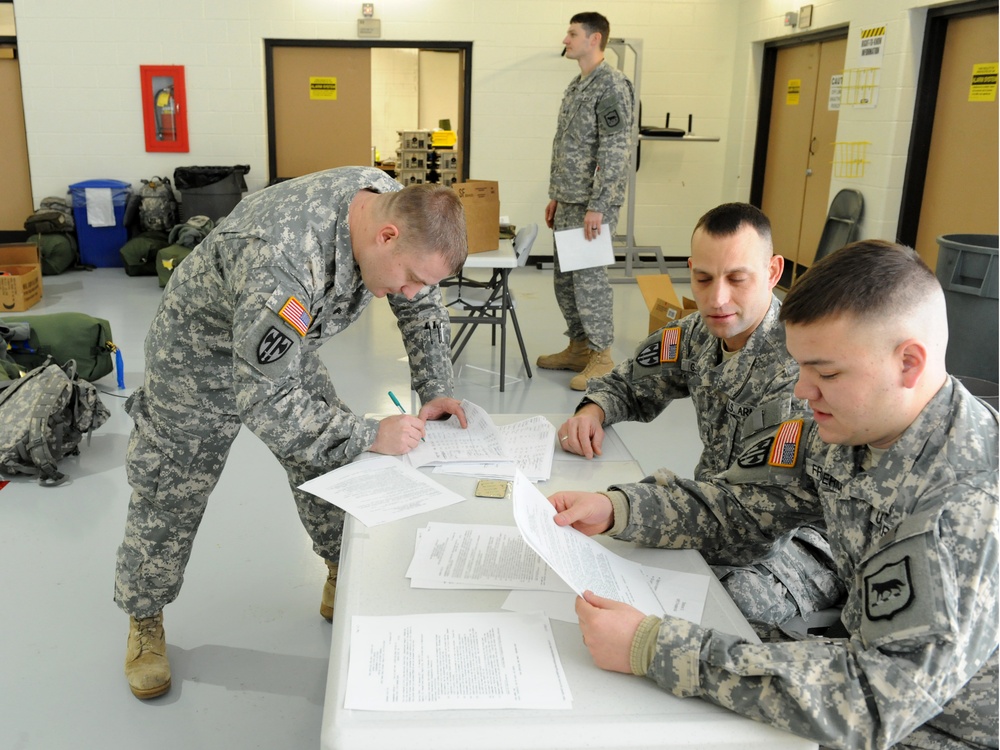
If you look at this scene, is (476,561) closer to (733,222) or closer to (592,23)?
(733,222)

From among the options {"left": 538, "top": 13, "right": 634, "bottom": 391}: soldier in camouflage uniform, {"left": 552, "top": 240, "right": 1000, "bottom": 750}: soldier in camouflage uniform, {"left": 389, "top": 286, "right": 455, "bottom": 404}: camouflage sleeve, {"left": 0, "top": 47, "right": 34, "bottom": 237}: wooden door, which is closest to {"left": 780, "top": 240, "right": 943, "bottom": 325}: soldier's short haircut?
{"left": 552, "top": 240, "right": 1000, "bottom": 750}: soldier in camouflage uniform

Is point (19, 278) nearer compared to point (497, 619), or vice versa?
point (497, 619)

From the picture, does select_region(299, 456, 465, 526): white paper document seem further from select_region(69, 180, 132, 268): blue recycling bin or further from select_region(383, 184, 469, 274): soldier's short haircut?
select_region(69, 180, 132, 268): blue recycling bin

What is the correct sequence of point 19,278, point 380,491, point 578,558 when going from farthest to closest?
point 19,278
point 380,491
point 578,558

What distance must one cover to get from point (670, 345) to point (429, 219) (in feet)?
2.28

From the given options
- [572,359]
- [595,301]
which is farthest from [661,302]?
[572,359]

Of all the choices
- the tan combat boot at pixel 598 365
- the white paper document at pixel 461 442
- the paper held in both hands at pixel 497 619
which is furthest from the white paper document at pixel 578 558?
the tan combat boot at pixel 598 365

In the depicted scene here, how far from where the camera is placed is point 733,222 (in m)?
1.85

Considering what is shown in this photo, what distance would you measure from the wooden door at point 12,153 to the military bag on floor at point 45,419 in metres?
5.05

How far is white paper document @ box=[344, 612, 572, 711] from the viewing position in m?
1.05

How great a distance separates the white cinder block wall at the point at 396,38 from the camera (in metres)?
7.34

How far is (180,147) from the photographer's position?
25.1 ft

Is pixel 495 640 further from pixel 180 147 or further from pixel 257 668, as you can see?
pixel 180 147

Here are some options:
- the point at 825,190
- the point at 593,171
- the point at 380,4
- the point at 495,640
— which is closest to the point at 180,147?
the point at 380,4
